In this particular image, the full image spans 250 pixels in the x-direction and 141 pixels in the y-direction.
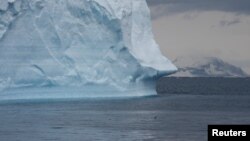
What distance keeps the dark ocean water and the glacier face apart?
5.19 feet

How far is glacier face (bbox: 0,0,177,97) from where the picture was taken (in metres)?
38.0

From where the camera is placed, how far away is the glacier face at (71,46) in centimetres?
3803

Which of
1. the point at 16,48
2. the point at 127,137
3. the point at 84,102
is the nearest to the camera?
the point at 127,137

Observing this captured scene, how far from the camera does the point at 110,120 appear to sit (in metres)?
34.2

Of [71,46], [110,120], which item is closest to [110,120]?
[110,120]

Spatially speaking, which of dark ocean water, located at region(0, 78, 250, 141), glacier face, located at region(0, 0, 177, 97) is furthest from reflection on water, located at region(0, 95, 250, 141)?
glacier face, located at region(0, 0, 177, 97)

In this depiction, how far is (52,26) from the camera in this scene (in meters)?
39.2

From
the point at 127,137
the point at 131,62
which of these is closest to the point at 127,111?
the point at 131,62

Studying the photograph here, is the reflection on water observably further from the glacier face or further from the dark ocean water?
the glacier face

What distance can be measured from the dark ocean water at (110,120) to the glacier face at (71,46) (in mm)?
1582

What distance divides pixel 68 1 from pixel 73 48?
259 centimetres

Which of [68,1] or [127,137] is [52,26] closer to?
[68,1]

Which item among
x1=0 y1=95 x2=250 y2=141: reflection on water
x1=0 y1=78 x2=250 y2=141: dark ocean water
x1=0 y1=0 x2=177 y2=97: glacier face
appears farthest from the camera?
x1=0 y1=0 x2=177 y2=97: glacier face

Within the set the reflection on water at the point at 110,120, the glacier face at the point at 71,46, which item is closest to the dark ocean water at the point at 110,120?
the reflection on water at the point at 110,120
